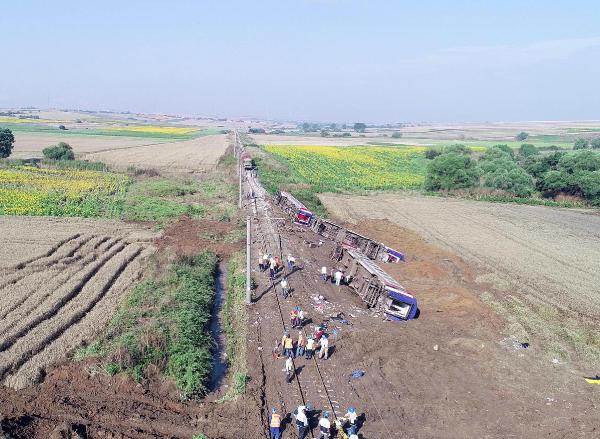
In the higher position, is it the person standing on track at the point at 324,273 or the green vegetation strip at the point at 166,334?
the green vegetation strip at the point at 166,334

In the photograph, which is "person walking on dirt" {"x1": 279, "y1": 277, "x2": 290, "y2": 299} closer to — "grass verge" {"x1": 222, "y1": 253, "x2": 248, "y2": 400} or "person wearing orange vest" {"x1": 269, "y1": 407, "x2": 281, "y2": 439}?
"grass verge" {"x1": 222, "y1": 253, "x2": 248, "y2": 400}

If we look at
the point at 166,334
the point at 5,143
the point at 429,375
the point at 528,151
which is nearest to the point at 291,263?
the point at 166,334

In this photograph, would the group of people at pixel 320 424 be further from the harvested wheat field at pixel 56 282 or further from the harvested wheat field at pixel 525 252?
the harvested wheat field at pixel 525 252

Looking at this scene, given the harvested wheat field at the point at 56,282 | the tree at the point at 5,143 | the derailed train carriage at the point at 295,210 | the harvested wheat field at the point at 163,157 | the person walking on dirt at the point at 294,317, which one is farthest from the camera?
the harvested wheat field at the point at 163,157

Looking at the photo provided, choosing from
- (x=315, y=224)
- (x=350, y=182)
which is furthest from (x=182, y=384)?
(x=350, y=182)

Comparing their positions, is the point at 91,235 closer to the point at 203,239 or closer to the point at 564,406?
the point at 203,239

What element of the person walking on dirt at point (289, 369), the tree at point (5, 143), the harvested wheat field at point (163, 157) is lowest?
the harvested wheat field at point (163, 157)

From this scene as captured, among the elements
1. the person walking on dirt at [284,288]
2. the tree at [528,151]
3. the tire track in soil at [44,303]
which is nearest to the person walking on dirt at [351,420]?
the person walking on dirt at [284,288]

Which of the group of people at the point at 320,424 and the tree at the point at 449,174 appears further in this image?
the tree at the point at 449,174
